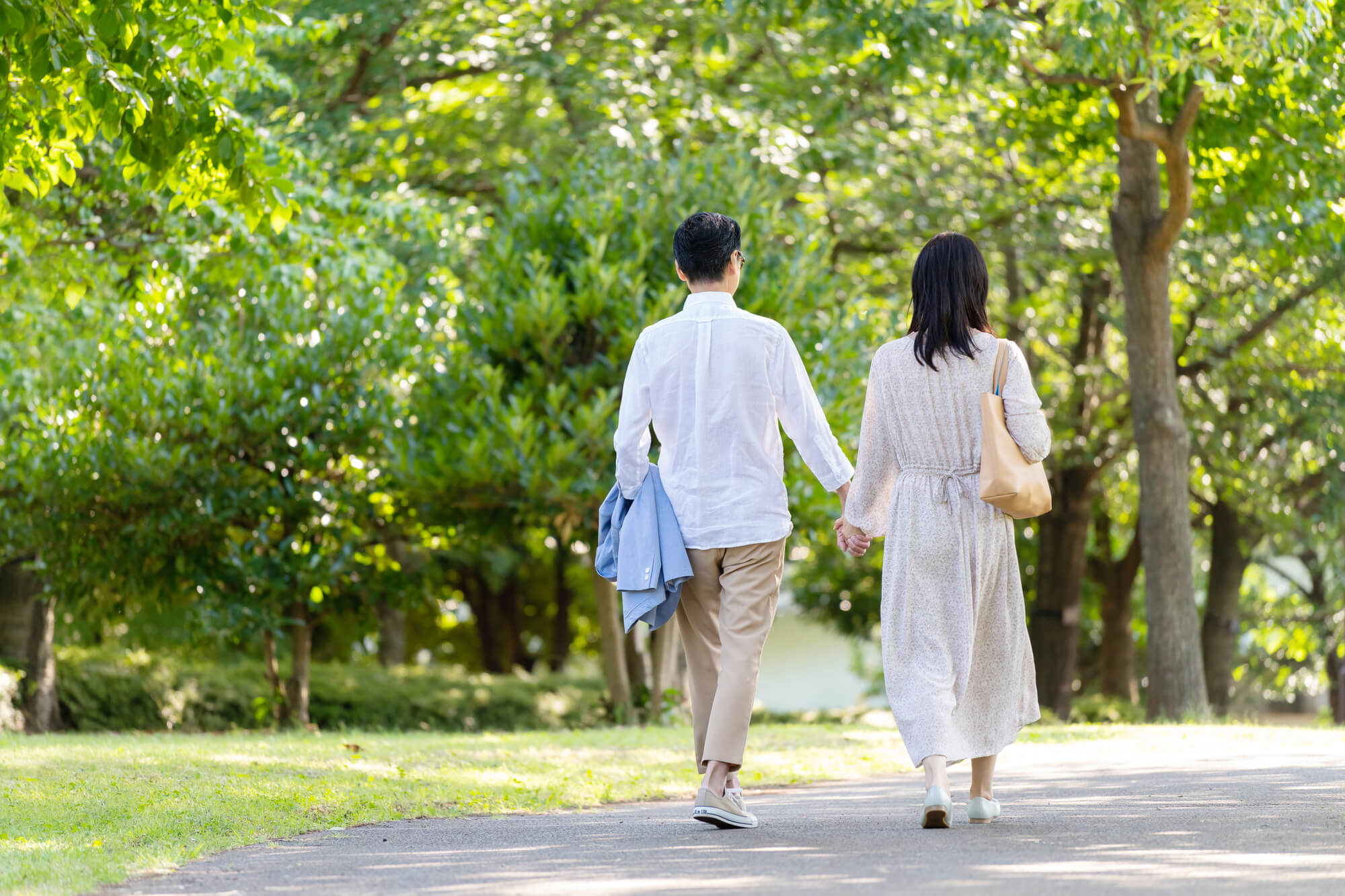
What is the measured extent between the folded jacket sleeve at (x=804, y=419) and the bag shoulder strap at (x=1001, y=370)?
0.61m

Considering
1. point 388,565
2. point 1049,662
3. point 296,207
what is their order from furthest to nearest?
1. point 1049,662
2. point 388,565
3. point 296,207

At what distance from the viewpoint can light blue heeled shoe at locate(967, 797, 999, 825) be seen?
198 inches

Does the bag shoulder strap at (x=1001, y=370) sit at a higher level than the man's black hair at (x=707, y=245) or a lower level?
lower

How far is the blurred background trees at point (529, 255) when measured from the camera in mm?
10414

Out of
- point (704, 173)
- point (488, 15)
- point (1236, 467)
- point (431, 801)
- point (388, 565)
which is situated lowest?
point (431, 801)

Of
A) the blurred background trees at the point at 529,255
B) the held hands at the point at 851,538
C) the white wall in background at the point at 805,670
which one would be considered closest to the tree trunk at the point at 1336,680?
the blurred background trees at the point at 529,255

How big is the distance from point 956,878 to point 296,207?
19.8ft

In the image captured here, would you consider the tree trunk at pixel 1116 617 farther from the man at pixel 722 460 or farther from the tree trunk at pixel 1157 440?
the man at pixel 722 460

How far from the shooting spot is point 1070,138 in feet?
47.1

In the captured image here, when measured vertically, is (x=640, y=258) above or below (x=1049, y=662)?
above

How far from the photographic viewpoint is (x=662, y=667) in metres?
14.1

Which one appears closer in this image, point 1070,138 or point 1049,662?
point 1070,138

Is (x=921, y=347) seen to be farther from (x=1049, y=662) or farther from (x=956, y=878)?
(x=1049, y=662)

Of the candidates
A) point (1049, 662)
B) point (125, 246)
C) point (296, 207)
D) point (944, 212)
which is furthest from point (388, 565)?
point (1049, 662)
